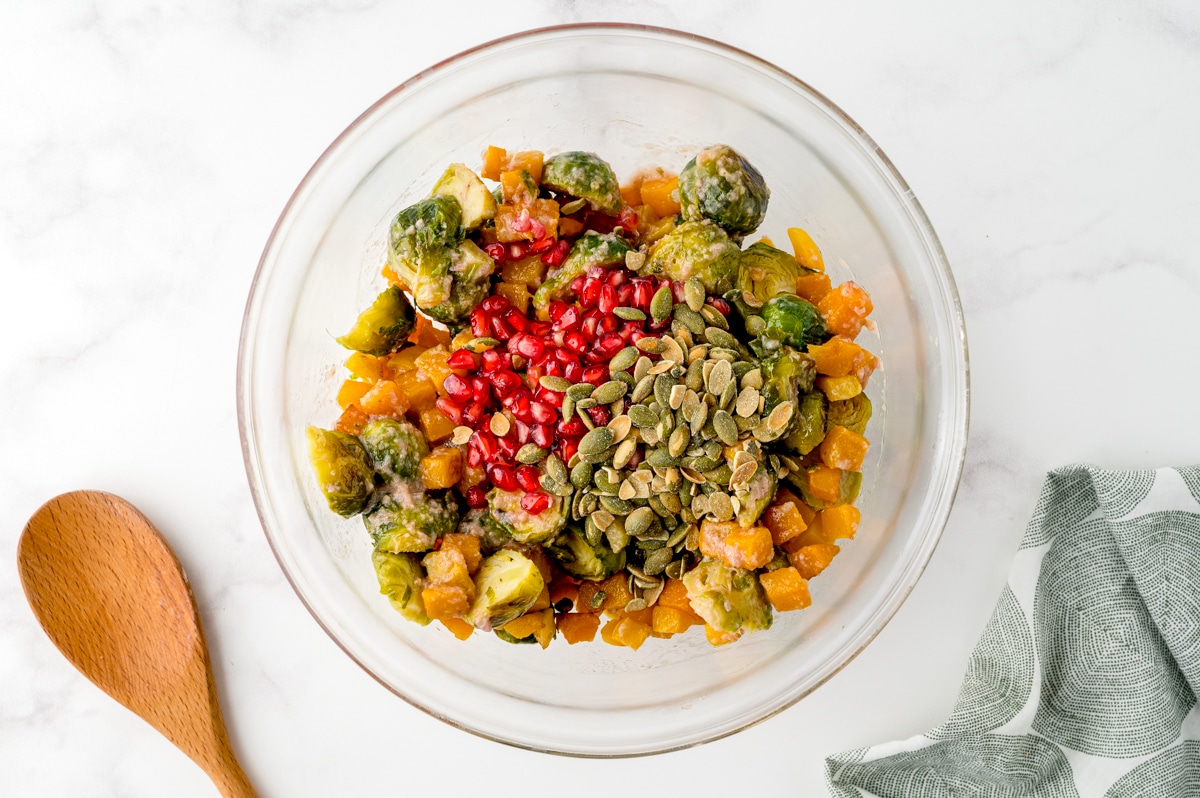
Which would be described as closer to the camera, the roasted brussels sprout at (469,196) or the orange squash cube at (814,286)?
the roasted brussels sprout at (469,196)

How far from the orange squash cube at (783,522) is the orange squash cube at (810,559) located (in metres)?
0.06

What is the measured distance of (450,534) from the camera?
2627 mm

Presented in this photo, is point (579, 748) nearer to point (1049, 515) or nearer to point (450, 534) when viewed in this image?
point (450, 534)

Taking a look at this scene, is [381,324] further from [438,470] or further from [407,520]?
[407,520]

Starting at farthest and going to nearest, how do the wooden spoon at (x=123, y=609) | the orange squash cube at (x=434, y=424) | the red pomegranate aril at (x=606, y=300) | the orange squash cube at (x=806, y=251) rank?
the wooden spoon at (x=123, y=609) < the orange squash cube at (x=806, y=251) < the orange squash cube at (x=434, y=424) < the red pomegranate aril at (x=606, y=300)

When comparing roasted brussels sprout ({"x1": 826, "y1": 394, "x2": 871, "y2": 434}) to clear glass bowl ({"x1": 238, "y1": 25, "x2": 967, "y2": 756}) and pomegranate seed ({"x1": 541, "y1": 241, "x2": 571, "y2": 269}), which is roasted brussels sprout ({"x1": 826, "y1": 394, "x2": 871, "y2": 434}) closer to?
clear glass bowl ({"x1": 238, "y1": 25, "x2": 967, "y2": 756})

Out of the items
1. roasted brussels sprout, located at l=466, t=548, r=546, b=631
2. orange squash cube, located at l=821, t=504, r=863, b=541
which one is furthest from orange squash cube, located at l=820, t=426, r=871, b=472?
roasted brussels sprout, located at l=466, t=548, r=546, b=631

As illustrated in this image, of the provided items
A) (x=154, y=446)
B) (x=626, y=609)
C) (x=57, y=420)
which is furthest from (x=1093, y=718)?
(x=57, y=420)

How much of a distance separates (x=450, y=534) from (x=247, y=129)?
5.44 feet

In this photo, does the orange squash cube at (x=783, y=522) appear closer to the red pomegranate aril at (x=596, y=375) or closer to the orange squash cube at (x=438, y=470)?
the red pomegranate aril at (x=596, y=375)

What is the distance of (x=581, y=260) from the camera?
2666 millimetres

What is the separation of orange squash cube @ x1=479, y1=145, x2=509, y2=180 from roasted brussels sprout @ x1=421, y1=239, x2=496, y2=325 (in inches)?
10.0

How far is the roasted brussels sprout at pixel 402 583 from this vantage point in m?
2.50

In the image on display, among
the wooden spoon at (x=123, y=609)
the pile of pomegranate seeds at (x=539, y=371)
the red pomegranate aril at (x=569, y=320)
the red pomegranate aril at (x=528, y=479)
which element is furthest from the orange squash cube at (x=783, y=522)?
the wooden spoon at (x=123, y=609)
